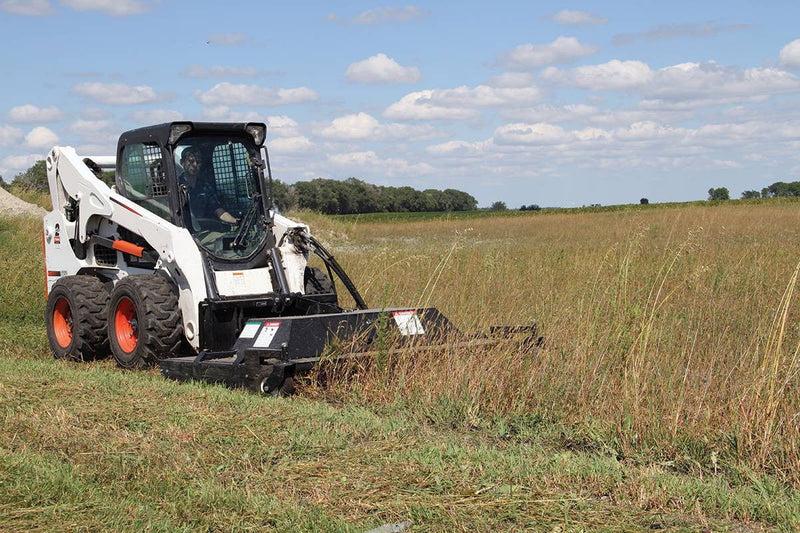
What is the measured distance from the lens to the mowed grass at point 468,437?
421 centimetres

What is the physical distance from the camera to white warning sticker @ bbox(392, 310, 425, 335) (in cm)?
755

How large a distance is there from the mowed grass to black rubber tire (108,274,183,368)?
201 millimetres

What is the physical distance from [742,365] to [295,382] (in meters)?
3.28

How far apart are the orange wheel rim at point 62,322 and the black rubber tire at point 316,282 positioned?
8.68 ft

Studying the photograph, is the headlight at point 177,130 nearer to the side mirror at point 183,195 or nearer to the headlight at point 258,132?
the side mirror at point 183,195

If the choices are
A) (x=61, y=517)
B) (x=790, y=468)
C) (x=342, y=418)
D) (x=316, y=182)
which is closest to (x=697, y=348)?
(x=790, y=468)

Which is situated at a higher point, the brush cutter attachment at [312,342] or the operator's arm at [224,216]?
the operator's arm at [224,216]

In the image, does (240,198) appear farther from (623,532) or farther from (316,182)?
(316,182)

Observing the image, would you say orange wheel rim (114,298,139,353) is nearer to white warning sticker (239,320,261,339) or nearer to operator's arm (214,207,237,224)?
operator's arm (214,207,237,224)

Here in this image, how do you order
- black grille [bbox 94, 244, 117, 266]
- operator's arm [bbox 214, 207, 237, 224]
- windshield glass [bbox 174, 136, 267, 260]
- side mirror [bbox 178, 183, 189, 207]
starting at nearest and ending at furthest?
side mirror [bbox 178, 183, 189, 207], windshield glass [bbox 174, 136, 267, 260], operator's arm [bbox 214, 207, 237, 224], black grille [bbox 94, 244, 117, 266]

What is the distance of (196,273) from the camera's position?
7.93 m

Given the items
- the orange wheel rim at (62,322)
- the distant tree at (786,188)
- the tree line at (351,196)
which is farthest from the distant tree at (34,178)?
the distant tree at (786,188)

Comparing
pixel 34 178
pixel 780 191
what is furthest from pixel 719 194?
pixel 34 178

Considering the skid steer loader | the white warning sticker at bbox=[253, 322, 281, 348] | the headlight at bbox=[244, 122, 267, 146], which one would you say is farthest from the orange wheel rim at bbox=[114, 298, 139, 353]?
Result: the headlight at bbox=[244, 122, 267, 146]
